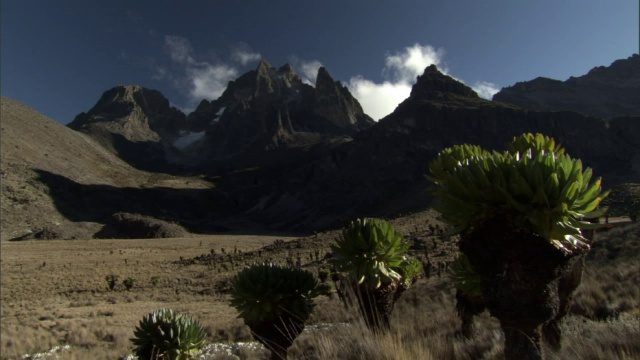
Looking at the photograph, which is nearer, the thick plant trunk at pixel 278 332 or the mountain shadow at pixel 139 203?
the thick plant trunk at pixel 278 332

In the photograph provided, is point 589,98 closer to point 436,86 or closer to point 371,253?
point 436,86

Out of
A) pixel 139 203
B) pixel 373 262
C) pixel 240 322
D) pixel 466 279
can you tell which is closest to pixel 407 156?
pixel 139 203

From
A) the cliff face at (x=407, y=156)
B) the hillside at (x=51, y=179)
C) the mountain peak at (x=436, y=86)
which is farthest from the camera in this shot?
the mountain peak at (x=436, y=86)

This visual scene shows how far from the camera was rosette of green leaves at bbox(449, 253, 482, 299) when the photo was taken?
329 inches

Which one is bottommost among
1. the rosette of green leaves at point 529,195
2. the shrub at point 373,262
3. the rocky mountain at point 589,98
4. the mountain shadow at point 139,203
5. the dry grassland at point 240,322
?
the dry grassland at point 240,322

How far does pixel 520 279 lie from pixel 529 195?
0.85 meters

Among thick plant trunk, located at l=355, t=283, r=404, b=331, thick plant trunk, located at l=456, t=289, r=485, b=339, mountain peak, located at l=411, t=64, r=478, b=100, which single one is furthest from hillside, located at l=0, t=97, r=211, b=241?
mountain peak, located at l=411, t=64, r=478, b=100

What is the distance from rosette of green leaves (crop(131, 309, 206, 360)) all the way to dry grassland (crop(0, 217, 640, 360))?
83.6 inches

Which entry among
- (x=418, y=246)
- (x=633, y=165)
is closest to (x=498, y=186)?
(x=418, y=246)

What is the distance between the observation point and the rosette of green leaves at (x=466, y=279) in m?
8.36

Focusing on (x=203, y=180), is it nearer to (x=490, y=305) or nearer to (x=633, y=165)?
(x=633, y=165)

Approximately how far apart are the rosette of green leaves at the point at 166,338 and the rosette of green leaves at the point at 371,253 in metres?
3.01

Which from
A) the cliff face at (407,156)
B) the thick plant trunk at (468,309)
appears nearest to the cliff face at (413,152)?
the cliff face at (407,156)

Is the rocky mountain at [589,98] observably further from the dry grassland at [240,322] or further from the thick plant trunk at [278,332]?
the thick plant trunk at [278,332]
